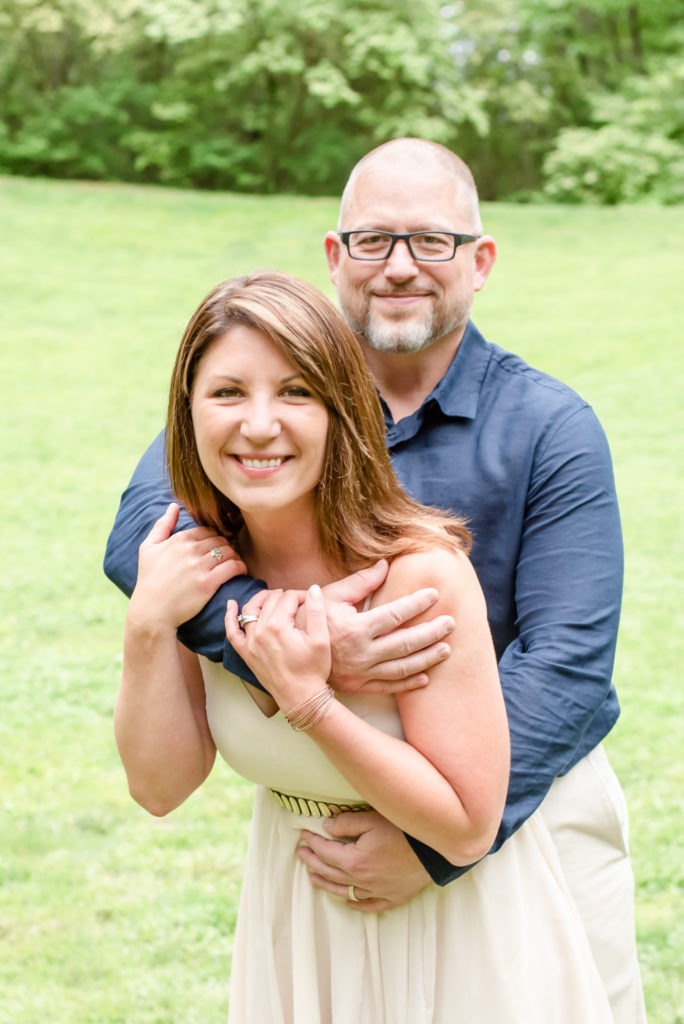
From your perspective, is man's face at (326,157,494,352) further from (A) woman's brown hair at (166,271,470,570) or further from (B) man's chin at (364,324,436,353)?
(A) woman's brown hair at (166,271,470,570)

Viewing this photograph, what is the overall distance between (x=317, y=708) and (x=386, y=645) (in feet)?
0.51

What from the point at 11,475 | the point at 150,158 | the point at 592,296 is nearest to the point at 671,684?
the point at 11,475

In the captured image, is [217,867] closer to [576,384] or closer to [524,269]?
[576,384]

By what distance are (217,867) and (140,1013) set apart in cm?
96

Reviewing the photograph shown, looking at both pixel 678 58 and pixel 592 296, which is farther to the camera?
pixel 678 58

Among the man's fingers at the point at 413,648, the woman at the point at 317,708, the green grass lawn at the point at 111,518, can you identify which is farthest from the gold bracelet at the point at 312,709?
the green grass lawn at the point at 111,518

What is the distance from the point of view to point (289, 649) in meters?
2.19

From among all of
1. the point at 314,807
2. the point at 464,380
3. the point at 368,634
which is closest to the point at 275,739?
the point at 314,807

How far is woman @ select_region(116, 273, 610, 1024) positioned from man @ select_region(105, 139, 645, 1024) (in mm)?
73

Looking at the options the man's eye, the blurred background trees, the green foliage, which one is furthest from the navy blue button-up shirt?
the green foliage

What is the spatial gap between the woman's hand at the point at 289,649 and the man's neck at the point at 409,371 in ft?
3.06

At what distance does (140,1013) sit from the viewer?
170 inches

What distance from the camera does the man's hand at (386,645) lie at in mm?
2174

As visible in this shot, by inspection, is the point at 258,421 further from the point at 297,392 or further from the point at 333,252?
the point at 333,252
